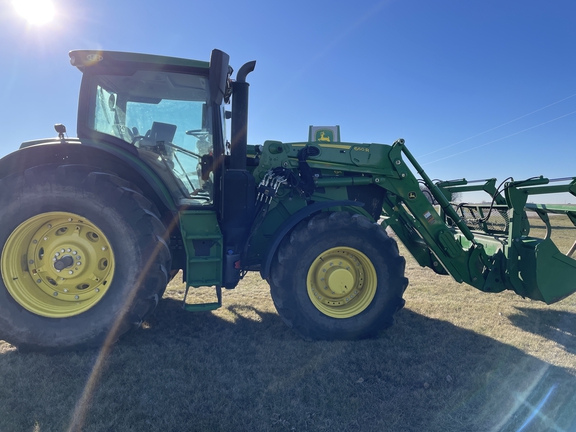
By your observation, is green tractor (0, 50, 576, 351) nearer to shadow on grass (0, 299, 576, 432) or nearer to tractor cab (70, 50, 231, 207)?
tractor cab (70, 50, 231, 207)

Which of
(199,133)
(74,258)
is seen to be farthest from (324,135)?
(74,258)

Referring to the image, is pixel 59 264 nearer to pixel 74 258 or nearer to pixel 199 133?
pixel 74 258

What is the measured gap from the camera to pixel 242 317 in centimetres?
411

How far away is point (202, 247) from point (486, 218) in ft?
13.2

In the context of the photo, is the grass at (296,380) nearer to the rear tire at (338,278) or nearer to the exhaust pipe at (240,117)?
the rear tire at (338,278)

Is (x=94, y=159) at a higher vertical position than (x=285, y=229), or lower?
higher

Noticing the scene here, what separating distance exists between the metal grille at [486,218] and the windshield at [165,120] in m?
3.91

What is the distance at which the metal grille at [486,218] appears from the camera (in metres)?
4.94

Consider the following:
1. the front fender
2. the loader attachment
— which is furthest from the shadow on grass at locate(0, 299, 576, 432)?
the loader attachment

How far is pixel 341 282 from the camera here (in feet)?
11.6

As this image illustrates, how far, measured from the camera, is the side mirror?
3096mm

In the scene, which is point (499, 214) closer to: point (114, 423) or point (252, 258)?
point (252, 258)

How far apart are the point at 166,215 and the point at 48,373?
1550 millimetres

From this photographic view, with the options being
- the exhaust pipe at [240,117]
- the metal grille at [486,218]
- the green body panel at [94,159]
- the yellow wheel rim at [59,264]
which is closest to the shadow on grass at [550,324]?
the metal grille at [486,218]
